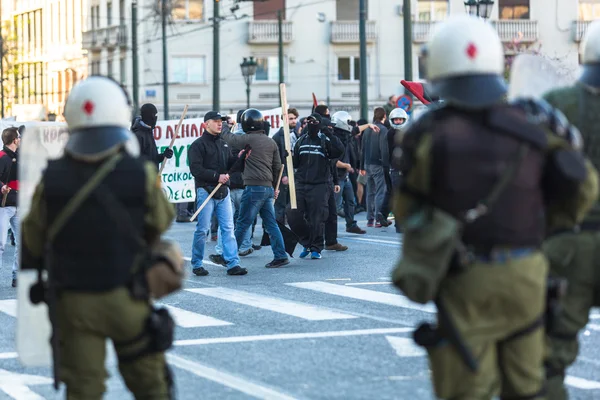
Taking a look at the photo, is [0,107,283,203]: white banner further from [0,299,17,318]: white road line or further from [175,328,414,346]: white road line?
[175,328,414,346]: white road line

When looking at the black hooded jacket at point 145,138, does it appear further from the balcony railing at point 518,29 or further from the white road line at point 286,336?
the balcony railing at point 518,29

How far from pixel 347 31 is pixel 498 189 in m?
62.1

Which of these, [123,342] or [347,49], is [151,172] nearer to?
[123,342]

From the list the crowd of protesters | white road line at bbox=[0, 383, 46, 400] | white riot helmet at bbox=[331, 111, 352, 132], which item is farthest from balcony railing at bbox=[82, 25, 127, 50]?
white road line at bbox=[0, 383, 46, 400]

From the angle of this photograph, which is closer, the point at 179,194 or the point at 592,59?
the point at 592,59

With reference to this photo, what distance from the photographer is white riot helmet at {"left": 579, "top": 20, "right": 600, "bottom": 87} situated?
636cm

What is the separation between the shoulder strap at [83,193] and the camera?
5.59m

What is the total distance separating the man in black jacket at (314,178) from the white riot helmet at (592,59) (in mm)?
10357

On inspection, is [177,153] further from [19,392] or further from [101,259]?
[101,259]

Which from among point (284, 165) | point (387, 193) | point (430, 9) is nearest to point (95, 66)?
point (430, 9)

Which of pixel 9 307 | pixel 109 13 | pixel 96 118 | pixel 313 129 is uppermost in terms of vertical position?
pixel 109 13

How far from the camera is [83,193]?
5.60 meters

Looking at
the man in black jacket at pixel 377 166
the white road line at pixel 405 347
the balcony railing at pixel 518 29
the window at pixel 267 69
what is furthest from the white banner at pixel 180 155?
the balcony railing at pixel 518 29

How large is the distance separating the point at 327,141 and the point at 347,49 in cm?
5108
